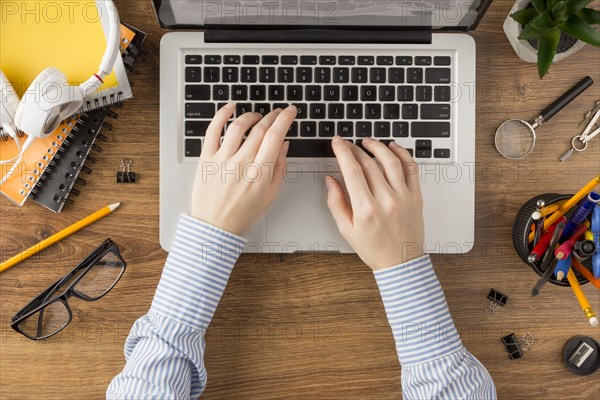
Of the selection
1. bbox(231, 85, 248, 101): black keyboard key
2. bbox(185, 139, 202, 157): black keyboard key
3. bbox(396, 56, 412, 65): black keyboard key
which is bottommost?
bbox(185, 139, 202, 157): black keyboard key

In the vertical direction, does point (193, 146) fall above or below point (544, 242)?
above

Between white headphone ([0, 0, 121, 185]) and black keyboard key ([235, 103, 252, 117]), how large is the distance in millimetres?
179

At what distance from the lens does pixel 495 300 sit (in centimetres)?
78

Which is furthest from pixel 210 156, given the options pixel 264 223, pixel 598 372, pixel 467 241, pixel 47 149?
pixel 598 372

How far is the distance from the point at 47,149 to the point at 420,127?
562 millimetres

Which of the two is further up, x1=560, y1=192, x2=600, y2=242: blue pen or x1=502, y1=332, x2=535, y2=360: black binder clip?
x1=560, y1=192, x2=600, y2=242: blue pen

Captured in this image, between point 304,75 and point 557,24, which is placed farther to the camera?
point 304,75

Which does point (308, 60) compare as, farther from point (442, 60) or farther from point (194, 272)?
point (194, 272)

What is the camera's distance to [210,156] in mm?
701

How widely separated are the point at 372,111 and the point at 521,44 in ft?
0.80

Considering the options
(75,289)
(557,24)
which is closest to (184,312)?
(75,289)

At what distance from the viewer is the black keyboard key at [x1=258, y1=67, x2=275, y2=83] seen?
2.41 feet

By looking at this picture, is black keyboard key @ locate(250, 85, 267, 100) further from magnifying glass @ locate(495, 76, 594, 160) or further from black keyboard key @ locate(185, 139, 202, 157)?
magnifying glass @ locate(495, 76, 594, 160)

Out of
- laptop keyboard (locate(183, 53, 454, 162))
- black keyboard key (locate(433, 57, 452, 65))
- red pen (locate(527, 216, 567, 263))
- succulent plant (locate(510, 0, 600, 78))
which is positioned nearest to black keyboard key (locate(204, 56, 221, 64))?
laptop keyboard (locate(183, 53, 454, 162))
